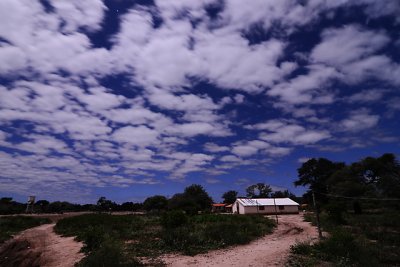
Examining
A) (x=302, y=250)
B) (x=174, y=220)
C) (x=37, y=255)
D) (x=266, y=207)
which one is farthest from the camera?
(x=266, y=207)

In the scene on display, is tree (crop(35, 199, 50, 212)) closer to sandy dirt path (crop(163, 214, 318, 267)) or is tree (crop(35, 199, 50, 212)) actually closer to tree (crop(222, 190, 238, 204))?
tree (crop(222, 190, 238, 204))

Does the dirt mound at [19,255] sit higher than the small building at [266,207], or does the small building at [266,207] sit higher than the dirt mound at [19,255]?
the small building at [266,207]

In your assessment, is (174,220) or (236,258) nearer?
(236,258)

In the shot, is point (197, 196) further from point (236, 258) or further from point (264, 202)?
point (236, 258)

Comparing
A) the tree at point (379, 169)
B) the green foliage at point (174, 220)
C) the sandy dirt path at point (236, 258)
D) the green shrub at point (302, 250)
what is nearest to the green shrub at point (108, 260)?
the sandy dirt path at point (236, 258)

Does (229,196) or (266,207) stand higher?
(229,196)

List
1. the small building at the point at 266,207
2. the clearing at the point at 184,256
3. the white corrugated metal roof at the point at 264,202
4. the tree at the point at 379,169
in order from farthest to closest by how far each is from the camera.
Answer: the white corrugated metal roof at the point at 264,202 → the small building at the point at 266,207 → the tree at the point at 379,169 → the clearing at the point at 184,256

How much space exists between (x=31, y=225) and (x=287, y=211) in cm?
4286

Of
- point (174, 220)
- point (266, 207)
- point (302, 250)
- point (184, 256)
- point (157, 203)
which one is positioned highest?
point (157, 203)

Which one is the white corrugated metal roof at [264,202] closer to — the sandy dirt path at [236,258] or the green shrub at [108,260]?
the sandy dirt path at [236,258]

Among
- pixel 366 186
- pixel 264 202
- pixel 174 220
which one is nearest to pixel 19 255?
pixel 174 220

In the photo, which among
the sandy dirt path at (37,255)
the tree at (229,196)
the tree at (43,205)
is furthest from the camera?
the tree at (229,196)

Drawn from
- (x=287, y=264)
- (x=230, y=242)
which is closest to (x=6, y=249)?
(x=230, y=242)

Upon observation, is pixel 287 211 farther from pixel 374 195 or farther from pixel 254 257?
pixel 254 257
